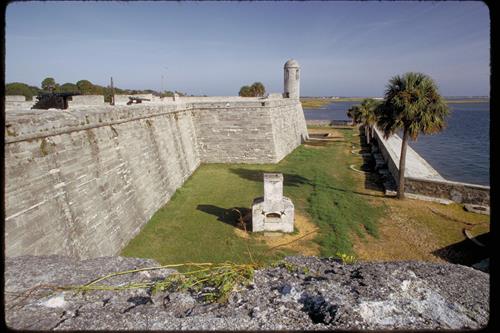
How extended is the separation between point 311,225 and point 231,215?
2996 mm

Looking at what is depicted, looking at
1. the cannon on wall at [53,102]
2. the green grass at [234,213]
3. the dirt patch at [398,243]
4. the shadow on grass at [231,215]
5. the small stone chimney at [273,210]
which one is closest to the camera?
the dirt patch at [398,243]

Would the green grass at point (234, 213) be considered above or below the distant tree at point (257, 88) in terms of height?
below

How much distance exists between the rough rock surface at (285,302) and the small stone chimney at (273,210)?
677 centimetres

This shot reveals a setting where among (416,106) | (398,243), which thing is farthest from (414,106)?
(398,243)

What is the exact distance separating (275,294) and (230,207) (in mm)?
9424

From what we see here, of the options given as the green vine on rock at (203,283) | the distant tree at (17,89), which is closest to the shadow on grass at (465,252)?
the green vine on rock at (203,283)

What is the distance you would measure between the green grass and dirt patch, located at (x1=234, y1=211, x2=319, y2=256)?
23cm

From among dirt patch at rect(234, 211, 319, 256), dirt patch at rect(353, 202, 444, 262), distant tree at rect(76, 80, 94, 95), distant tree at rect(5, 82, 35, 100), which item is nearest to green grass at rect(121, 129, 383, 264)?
dirt patch at rect(234, 211, 319, 256)

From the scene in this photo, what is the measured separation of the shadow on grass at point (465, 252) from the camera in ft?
27.3

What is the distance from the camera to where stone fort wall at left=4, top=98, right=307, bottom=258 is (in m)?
5.77

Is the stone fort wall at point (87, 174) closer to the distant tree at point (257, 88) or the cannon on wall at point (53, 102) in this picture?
the cannon on wall at point (53, 102)

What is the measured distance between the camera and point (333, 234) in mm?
9672

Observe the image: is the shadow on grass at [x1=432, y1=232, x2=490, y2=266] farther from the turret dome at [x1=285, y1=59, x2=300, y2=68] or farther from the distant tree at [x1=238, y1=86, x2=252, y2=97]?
the distant tree at [x1=238, y1=86, x2=252, y2=97]
